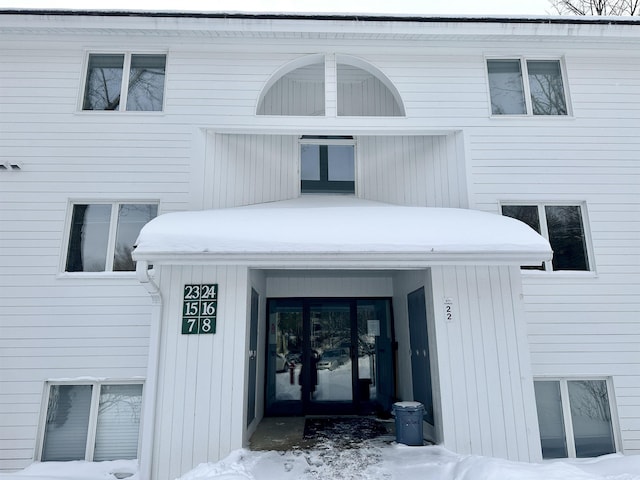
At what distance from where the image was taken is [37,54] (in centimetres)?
706

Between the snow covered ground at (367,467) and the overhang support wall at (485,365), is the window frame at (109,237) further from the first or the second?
the overhang support wall at (485,365)

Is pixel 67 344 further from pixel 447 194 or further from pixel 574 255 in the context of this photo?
pixel 574 255

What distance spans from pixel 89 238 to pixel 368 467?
5457 mm

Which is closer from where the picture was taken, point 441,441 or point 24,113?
point 441,441

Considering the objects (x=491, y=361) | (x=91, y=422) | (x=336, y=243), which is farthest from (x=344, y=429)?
(x=91, y=422)

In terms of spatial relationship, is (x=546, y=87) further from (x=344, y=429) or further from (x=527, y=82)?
(x=344, y=429)

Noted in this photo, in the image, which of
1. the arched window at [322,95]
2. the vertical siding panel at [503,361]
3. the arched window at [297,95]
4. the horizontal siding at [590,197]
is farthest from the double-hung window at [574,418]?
the arched window at [297,95]

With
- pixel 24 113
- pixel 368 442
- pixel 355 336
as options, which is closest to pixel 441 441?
pixel 368 442

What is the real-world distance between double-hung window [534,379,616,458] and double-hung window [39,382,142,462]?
6.21m

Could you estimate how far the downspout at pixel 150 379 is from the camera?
5223 mm

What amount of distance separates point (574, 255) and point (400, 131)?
3560 millimetres

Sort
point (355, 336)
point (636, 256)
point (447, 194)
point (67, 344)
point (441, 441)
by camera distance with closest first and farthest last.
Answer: point (441, 441) < point (67, 344) < point (636, 256) < point (447, 194) < point (355, 336)

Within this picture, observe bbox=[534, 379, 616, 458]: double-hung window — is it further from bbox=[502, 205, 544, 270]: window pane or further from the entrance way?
the entrance way

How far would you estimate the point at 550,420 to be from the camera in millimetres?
6281
